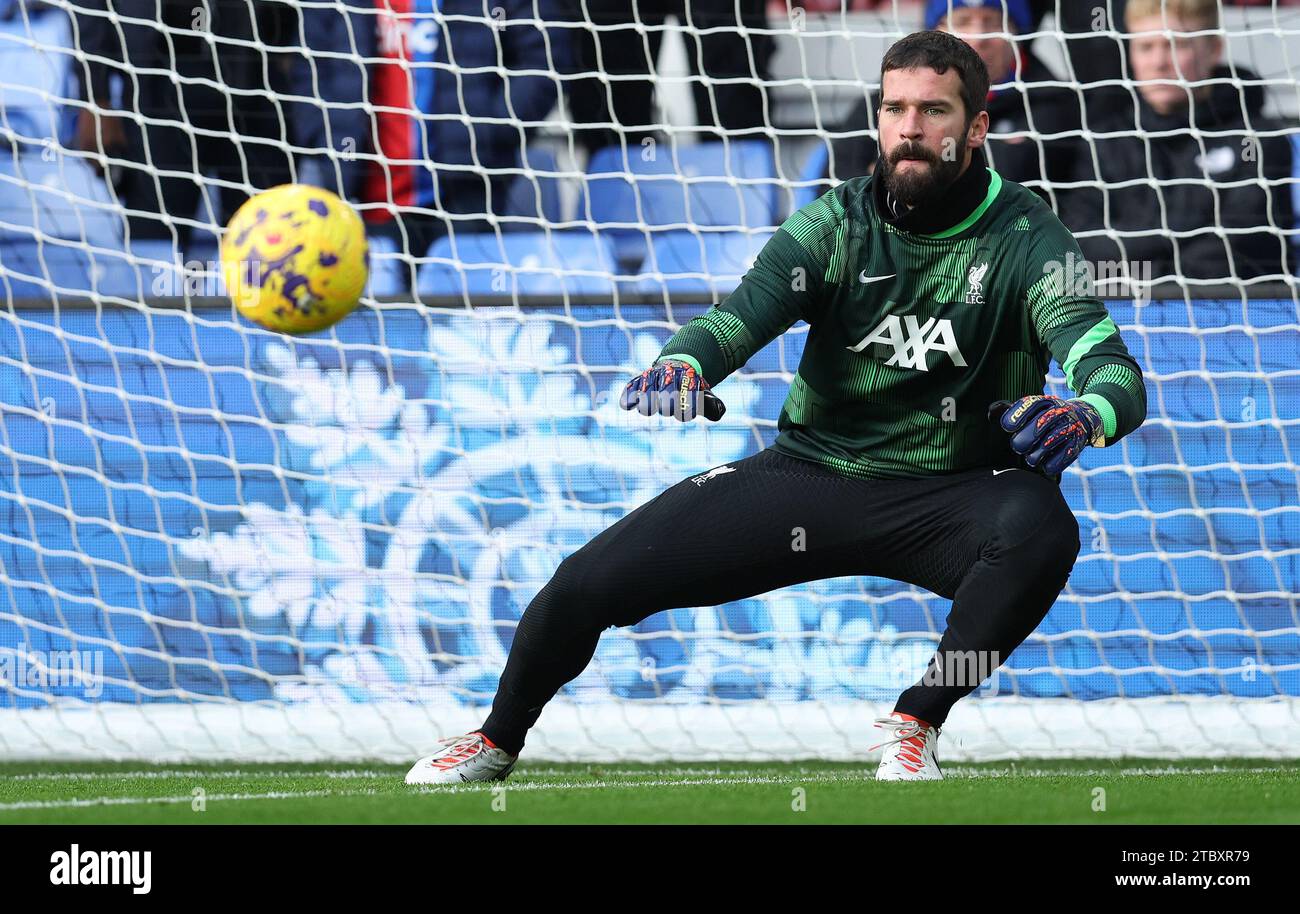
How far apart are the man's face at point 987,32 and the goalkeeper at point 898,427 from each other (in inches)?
76.2

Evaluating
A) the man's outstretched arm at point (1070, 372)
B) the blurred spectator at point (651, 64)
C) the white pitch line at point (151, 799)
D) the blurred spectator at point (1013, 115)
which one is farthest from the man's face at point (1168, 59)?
the white pitch line at point (151, 799)

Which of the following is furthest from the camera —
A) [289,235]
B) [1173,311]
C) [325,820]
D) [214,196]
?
[214,196]

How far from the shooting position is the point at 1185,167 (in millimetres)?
5840

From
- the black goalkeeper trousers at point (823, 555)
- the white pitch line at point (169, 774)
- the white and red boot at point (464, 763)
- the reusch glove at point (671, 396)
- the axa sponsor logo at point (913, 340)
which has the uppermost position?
the axa sponsor logo at point (913, 340)

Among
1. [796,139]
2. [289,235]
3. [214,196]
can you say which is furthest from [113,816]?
[796,139]

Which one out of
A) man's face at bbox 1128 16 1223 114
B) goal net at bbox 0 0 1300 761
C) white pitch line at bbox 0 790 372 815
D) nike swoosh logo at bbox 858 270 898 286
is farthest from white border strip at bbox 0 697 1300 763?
man's face at bbox 1128 16 1223 114

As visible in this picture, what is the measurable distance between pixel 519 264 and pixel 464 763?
8.03ft

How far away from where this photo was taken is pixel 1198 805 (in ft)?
11.4

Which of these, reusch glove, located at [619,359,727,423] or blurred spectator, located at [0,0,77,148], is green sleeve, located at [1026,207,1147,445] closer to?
reusch glove, located at [619,359,727,423]

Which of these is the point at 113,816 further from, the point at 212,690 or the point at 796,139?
the point at 796,139

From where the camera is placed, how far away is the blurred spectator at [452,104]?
6078mm

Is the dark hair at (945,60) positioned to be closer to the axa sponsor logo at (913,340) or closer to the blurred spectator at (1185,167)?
the axa sponsor logo at (913,340)

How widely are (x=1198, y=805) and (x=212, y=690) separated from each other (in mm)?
3273

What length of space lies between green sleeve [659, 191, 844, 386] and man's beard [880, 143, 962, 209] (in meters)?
0.18
